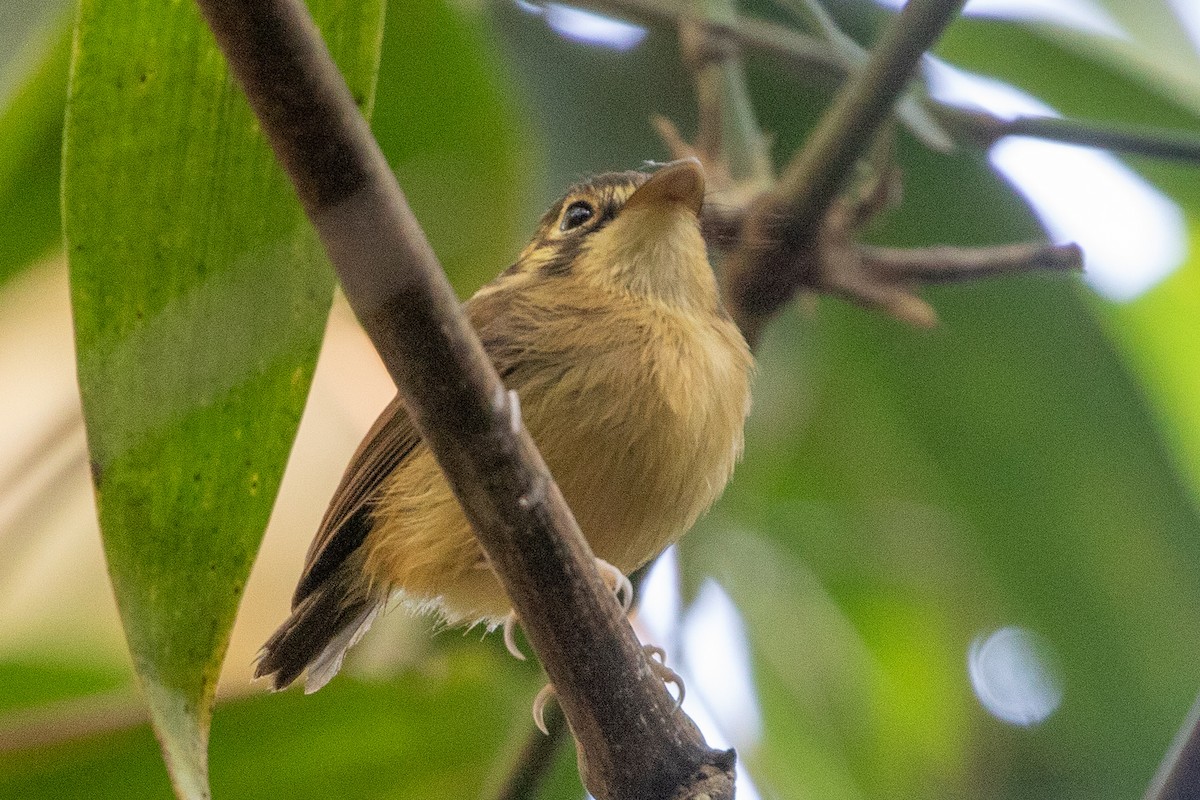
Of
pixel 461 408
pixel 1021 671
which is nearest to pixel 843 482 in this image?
pixel 1021 671

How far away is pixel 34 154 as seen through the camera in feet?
7.53

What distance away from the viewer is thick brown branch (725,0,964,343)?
7.12 ft

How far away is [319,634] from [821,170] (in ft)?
4.14

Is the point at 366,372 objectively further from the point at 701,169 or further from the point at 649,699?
the point at 649,699

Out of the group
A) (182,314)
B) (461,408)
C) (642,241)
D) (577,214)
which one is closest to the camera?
(461,408)

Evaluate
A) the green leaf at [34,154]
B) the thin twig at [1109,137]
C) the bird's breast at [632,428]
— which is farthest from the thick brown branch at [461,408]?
the thin twig at [1109,137]

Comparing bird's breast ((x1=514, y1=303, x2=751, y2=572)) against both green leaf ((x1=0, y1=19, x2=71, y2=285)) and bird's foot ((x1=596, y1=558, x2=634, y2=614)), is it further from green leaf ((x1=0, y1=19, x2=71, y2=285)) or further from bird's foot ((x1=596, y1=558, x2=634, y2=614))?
green leaf ((x1=0, y1=19, x2=71, y2=285))

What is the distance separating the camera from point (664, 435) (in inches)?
94.4

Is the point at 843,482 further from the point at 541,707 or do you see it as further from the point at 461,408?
the point at 461,408

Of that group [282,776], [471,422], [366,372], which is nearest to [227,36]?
[471,422]

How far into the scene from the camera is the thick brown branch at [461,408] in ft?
3.51

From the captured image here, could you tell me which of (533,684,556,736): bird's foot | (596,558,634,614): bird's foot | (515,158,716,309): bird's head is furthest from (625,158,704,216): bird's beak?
(533,684,556,736): bird's foot

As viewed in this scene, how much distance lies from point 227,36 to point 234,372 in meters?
0.50

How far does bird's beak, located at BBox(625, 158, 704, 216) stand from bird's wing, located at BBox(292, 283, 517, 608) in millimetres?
329
